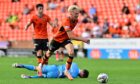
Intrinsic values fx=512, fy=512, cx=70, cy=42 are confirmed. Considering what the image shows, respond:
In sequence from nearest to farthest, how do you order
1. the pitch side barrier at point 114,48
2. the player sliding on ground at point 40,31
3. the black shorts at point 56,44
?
the black shorts at point 56,44 → the player sliding on ground at point 40,31 → the pitch side barrier at point 114,48

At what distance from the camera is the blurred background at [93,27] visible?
3138 cm

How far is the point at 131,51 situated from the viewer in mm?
30891

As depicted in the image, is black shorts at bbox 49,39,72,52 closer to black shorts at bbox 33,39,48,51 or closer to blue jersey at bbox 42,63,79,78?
blue jersey at bbox 42,63,79,78

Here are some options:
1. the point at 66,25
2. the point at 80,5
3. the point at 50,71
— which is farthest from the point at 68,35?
the point at 80,5

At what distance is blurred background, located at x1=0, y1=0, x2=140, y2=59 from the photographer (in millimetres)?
31375

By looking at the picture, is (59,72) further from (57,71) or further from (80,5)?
(80,5)

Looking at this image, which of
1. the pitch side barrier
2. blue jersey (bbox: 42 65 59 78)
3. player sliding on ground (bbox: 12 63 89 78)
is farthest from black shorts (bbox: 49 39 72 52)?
the pitch side barrier

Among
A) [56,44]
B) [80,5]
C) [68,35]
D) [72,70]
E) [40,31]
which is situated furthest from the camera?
[80,5]

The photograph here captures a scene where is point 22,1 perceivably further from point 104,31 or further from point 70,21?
point 70,21

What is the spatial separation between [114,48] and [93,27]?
144 inches

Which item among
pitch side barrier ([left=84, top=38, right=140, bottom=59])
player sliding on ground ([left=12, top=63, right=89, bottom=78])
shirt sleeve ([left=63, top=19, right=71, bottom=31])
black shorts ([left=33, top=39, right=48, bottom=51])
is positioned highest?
shirt sleeve ([left=63, top=19, right=71, bottom=31])

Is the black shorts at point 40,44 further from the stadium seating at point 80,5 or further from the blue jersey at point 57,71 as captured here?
the stadium seating at point 80,5

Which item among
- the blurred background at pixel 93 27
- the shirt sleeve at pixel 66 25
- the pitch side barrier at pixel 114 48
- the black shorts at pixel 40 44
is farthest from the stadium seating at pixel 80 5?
the shirt sleeve at pixel 66 25

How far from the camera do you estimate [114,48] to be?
3134cm
